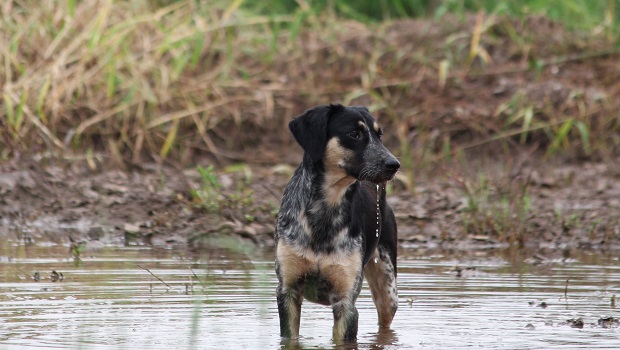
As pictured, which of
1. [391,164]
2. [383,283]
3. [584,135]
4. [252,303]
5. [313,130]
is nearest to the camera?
[391,164]

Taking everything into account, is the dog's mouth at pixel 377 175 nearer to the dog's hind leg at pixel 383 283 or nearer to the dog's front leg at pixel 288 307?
the dog's front leg at pixel 288 307

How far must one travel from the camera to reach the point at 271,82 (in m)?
15.2

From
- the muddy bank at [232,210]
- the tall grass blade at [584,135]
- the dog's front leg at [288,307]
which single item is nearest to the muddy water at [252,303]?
the dog's front leg at [288,307]

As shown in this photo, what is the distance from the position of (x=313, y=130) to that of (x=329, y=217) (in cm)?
49

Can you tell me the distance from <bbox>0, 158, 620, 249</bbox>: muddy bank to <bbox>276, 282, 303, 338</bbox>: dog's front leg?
3.27 metres

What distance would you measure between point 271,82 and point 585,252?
6.16 meters

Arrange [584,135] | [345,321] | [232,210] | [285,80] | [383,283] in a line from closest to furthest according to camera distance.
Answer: [345,321] < [383,283] < [232,210] < [584,135] < [285,80]

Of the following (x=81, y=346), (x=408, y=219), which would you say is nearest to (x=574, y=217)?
(x=408, y=219)

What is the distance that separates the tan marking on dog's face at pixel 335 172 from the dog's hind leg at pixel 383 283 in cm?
81

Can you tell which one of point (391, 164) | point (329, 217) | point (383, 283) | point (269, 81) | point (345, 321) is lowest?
point (345, 321)

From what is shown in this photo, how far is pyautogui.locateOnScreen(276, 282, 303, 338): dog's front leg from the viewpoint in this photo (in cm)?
642

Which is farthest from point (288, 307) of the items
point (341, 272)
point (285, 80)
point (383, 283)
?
point (285, 80)

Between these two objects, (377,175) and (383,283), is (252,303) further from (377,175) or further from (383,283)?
(377,175)

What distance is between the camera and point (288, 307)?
6.44 m
